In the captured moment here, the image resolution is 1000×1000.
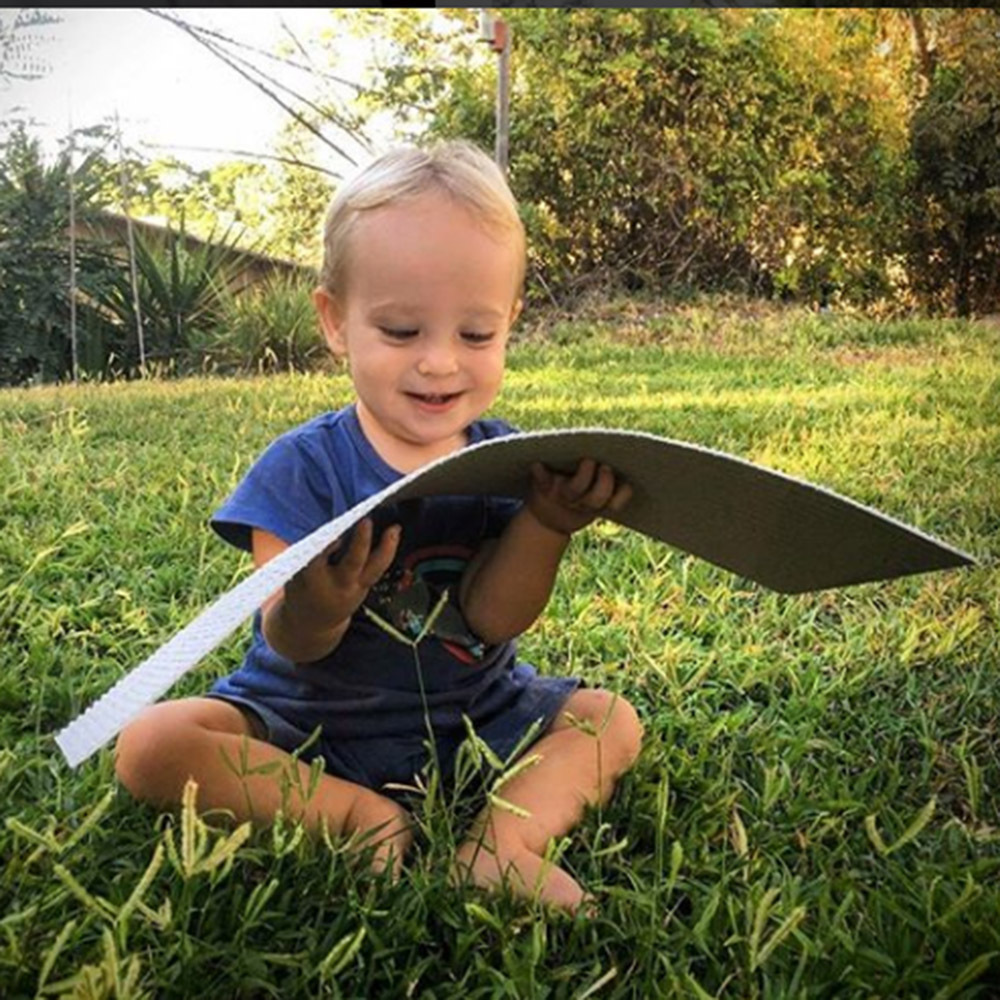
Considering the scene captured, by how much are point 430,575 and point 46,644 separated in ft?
1.01

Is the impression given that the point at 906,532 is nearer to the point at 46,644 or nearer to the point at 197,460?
the point at 46,644

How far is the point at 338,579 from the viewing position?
25.3 inches

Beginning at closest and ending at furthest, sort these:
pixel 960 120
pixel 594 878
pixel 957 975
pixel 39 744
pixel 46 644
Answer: pixel 957 975 < pixel 594 878 < pixel 39 744 < pixel 46 644 < pixel 960 120

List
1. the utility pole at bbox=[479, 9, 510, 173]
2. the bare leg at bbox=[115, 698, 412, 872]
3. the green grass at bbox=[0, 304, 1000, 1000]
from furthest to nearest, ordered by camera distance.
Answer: the utility pole at bbox=[479, 9, 510, 173]
the bare leg at bbox=[115, 698, 412, 872]
the green grass at bbox=[0, 304, 1000, 1000]

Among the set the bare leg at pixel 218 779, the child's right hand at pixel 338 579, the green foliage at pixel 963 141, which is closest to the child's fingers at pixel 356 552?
the child's right hand at pixel 338 579

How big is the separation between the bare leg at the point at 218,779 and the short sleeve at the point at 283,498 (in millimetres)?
91

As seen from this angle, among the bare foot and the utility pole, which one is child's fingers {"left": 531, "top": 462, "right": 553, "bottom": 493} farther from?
the utility pole

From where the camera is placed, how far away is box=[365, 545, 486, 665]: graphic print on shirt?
0.75 meters

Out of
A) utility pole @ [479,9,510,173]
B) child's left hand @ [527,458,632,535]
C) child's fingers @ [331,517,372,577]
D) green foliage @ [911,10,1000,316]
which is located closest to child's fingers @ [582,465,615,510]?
child's left hand @ [527,458,632,535]

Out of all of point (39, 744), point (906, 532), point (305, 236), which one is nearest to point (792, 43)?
point (305, 236)

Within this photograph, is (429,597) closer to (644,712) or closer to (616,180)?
(644,712)

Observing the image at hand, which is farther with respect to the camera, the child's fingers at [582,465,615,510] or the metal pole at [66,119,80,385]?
the metal pole at [66,119,80,385]

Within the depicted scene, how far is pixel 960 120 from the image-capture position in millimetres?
1182

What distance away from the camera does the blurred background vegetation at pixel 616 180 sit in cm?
118
